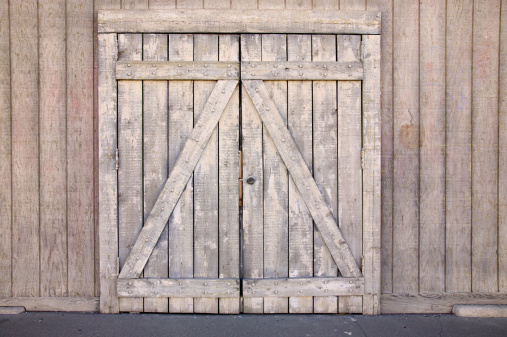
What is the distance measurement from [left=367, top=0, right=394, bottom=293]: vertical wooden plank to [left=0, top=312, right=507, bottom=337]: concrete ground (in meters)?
0.37

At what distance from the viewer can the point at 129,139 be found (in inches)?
111

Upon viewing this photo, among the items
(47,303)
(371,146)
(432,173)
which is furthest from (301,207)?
(47,303)

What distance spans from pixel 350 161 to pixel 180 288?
164 cm

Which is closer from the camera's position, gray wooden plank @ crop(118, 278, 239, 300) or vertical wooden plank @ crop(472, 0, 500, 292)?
gray wooden plank @ crop(118, 278, 239, 300)

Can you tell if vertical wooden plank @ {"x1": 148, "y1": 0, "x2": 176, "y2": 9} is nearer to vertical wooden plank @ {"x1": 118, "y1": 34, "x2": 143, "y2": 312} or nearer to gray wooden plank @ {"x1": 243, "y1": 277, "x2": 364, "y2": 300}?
vertical wooden plank @ {"x1": 118, "y1": 34, "x2": 143, "y2": 312}

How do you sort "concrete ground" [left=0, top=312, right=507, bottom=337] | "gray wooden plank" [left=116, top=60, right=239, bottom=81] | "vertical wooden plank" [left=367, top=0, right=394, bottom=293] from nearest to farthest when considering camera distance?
"concrete ground" [left=0, top=312, right=507, bottom=337], "gray wooden plank" [left=116, top=60, right=239, bottom=81], "vertical wooden plank" [left=367, top=0, right=394, bottom=293]

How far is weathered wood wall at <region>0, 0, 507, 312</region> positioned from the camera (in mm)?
2873

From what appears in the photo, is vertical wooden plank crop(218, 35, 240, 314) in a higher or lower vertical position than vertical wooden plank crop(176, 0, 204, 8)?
lower

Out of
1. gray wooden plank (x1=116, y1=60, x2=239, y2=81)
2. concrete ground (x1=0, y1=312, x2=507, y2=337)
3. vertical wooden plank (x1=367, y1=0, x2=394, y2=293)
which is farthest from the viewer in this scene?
vertical wooden plank (x1=367, y1=0, x2=394, y2=293)

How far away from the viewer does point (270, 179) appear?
112 inches

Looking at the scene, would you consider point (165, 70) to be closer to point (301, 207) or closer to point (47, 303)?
point (301, 207)

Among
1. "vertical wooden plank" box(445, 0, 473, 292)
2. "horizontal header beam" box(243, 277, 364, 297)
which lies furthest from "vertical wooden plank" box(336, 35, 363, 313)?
"vertical wooden plank" box(445, 0, 473, 292)

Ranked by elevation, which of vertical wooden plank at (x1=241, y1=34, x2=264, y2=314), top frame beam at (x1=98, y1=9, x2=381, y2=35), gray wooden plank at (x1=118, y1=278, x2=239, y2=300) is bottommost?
gray wooden plank at (x1=118, y1=278, x2=239, y2=300)

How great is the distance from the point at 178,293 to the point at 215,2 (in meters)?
2.27
